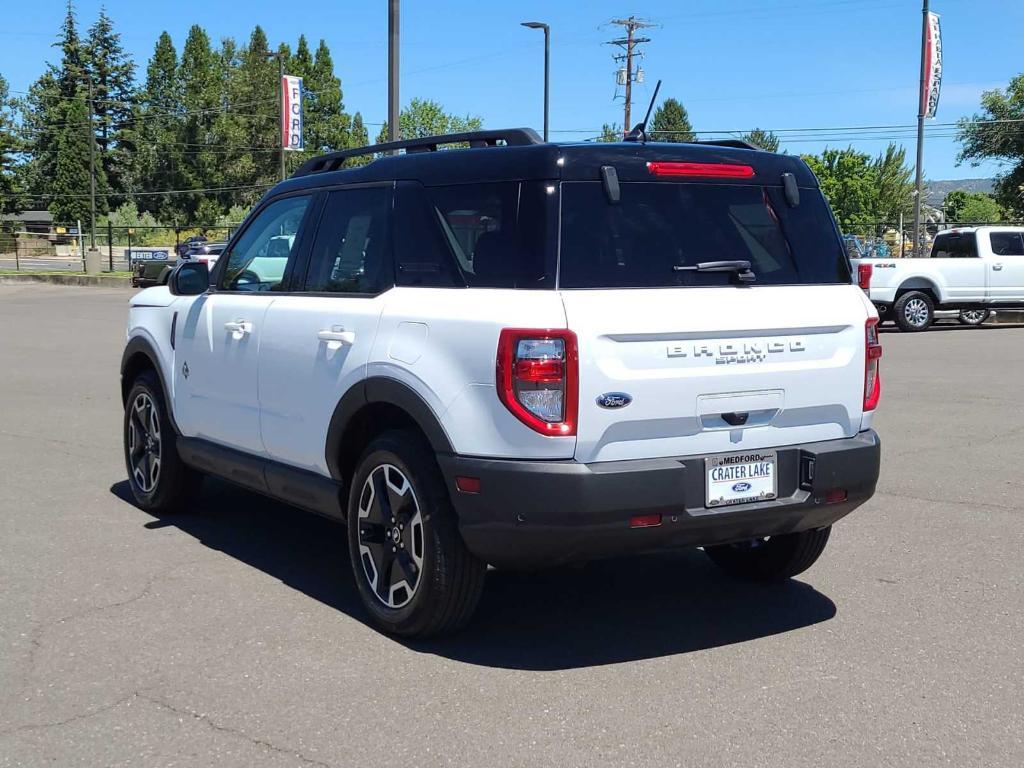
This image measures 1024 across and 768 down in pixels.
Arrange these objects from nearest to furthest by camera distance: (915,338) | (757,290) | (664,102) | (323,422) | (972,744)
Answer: (972,744) < (757,290) < (323,422) < (915,338) < (664,102)

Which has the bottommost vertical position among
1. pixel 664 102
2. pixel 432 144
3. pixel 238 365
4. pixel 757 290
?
pixel 238 365

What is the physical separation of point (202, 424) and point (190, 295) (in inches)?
28.6

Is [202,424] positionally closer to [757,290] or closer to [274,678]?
[274,678]

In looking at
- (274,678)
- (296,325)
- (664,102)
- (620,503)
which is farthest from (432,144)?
(664,102)

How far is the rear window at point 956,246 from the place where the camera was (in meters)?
23.3

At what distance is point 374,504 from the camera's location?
15.9ft

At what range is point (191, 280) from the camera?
21.0 feet

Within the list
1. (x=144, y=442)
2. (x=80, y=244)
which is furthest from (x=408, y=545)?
(x=80, y=244)

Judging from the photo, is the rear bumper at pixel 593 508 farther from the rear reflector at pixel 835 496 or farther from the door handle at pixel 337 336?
the door handle at pixel 337 336

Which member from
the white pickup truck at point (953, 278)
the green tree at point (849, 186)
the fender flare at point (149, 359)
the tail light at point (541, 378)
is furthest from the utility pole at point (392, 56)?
the green tree at point (849, 186)

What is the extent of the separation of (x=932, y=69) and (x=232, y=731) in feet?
105

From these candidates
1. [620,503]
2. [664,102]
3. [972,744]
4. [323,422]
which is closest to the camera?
[972,744]

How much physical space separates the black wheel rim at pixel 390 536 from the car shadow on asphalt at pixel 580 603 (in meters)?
0.25

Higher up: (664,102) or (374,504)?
(664,102)
